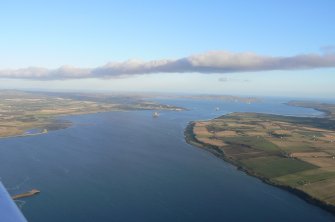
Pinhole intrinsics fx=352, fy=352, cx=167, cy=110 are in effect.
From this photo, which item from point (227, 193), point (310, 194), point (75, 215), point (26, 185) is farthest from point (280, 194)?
point (26, 185)

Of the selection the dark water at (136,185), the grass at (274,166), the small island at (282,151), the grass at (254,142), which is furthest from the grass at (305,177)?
the grass at (254,142)

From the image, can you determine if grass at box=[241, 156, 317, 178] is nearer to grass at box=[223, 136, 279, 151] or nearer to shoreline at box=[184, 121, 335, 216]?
shoreline at box=[184, 121, 335, 216]

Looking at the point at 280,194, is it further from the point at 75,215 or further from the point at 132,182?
the point at 75,215

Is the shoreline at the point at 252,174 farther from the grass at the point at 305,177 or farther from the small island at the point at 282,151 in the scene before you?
the grass at the point at 305,177

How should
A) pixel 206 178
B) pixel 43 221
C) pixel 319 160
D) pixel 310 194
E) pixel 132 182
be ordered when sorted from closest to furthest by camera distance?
pixel 43 221 < pixel 310 194 < pixel 132 182 < pixel 206 178 < pixel 319 160

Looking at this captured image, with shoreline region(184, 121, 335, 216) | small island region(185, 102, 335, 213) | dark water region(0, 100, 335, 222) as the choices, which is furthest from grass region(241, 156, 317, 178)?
dark water region(0, 100, 335, 222)

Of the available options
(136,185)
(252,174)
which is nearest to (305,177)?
(252,174)

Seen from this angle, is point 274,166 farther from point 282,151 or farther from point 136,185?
point 136,185
